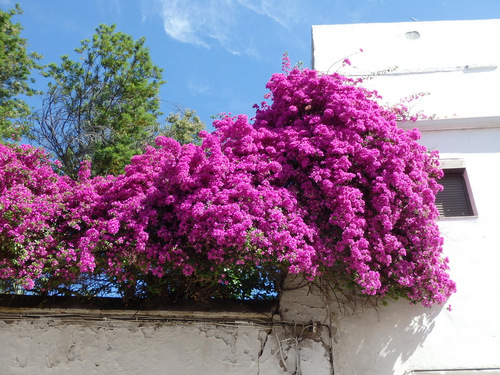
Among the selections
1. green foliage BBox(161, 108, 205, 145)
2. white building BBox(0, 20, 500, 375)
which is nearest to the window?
white building BBox(0, 20, 500, 375)

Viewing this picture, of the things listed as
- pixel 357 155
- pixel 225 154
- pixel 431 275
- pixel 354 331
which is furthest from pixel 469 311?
pixel 225 154

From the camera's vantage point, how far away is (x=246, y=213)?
5.89 meters

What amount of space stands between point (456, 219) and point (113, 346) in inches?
195

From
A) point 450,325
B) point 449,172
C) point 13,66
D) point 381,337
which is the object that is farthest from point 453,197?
point 13,66

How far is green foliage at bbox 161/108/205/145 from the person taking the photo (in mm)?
12914

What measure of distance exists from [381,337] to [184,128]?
834 cm

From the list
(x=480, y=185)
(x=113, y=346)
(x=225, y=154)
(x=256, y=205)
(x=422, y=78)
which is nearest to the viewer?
(x=256, y=205)

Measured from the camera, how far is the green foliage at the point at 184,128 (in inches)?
508

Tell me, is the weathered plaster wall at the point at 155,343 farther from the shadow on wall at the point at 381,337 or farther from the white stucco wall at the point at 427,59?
the white stucco wall at the point at 427,59

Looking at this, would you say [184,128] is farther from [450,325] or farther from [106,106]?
[450,325]

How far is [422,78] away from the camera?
8758 mm

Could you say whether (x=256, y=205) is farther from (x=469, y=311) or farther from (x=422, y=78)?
(x=422, y=78)

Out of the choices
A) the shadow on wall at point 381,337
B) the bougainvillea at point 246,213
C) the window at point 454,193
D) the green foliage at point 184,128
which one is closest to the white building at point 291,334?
the shadow on wall at point 381,337

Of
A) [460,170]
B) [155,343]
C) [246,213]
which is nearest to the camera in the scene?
[246,213]
